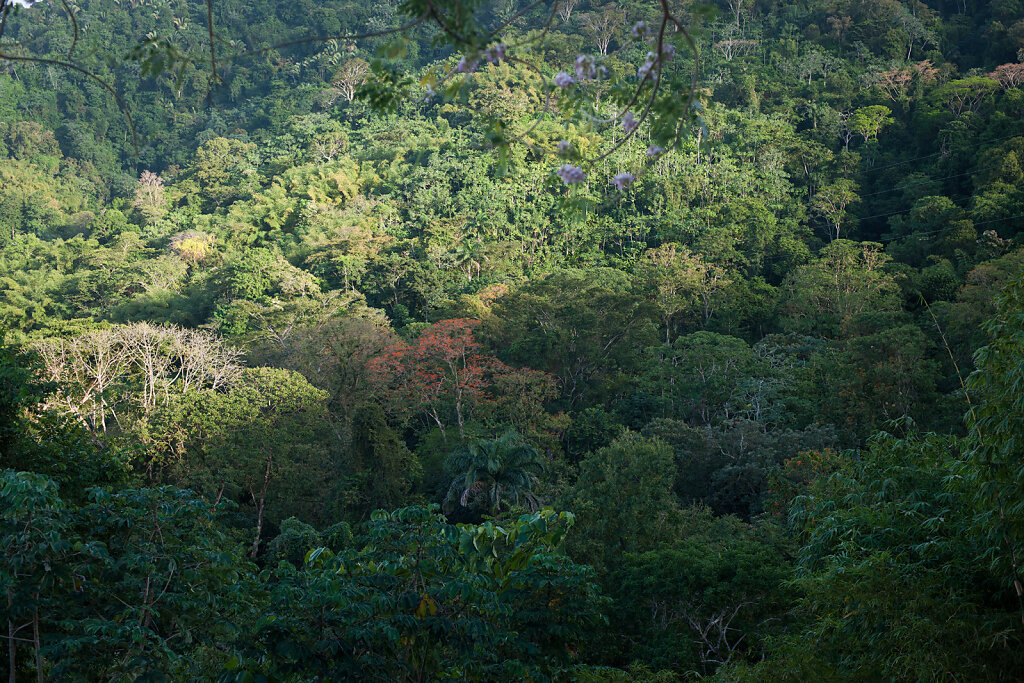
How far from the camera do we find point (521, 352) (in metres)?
21.4

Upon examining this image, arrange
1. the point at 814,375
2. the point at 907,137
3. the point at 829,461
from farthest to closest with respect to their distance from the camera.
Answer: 1. the point at 907,137
2. the point at 814,375
3. the point at 829,461

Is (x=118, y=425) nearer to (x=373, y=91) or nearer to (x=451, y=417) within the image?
(x=451, y=417)

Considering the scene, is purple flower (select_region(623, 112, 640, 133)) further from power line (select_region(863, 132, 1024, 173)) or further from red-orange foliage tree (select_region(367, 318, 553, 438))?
power line (select_region(863, 132, 1024, 173))

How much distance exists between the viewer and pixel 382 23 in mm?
56469

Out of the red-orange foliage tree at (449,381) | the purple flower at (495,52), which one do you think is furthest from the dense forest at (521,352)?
the red-orange foliage tree at (449,381)

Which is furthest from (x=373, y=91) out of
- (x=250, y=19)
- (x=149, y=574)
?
(x=250, y=19)

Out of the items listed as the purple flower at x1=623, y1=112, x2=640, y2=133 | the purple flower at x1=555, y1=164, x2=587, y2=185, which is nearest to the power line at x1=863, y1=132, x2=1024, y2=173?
the purple flower at x1=623, y1=112, x2=640, y2=133

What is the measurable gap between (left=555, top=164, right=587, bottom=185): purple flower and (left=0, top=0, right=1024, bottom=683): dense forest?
4 centimetres

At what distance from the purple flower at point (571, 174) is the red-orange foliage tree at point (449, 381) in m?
16.2

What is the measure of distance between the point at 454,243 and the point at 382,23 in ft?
113

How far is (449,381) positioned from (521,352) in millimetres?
2545

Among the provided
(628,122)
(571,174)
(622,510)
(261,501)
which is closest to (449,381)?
(261,501)

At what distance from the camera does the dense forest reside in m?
4.31

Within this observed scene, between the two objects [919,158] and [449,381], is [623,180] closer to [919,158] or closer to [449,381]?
[449,381]
